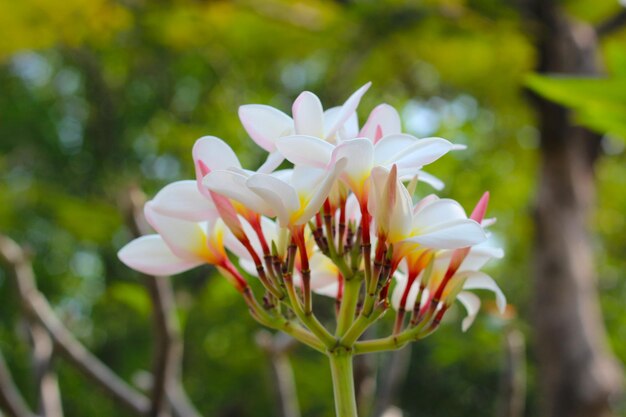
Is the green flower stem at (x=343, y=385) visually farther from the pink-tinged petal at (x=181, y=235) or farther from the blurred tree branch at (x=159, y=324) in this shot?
the blurred tree branch at (x=159, y=324)

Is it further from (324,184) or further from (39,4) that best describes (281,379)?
(39,4)

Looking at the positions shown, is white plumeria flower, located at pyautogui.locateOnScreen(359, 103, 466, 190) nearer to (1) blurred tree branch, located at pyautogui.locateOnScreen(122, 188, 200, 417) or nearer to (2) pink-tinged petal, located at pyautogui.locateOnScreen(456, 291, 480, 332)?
(2) pink-tinged petal, located at pyautogui.locateOnScreen(456, 291, 480, 332)

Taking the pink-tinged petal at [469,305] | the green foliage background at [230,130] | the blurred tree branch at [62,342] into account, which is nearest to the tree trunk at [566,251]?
the green foliage background at [230,130]

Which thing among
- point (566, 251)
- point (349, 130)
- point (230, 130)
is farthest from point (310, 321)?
point (230, 130)

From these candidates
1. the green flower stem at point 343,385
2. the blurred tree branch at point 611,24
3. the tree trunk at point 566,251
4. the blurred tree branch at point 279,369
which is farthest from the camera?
the blurred tree branch at point 611,24

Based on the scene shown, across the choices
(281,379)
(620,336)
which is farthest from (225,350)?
(620,336)

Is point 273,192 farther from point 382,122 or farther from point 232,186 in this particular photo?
point 382,122

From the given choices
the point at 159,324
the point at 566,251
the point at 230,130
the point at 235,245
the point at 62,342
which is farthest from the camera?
the point at 230,130
